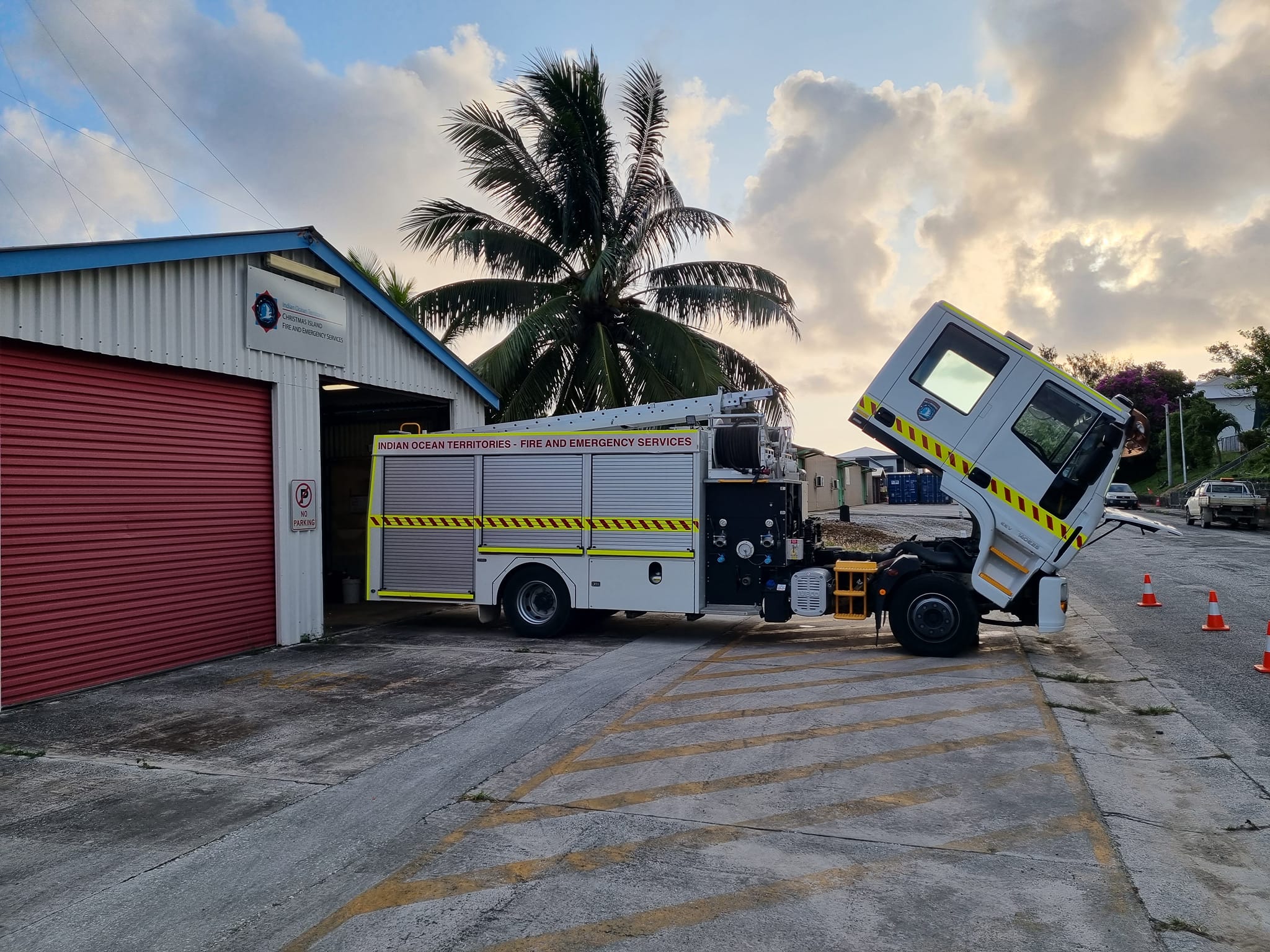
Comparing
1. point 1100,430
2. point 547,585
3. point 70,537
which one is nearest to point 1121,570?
point 1100,430

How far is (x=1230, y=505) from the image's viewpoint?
3164cm

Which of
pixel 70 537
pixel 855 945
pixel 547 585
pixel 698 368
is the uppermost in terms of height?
pixel 698 368

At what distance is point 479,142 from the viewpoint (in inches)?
735

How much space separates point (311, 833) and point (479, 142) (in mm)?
16200

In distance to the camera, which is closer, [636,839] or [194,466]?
[636,839]

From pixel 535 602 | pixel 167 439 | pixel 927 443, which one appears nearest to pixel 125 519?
pixel 167 439

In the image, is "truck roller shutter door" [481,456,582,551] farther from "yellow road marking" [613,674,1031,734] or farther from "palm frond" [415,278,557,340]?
"palm frond" [415,278,557,340]

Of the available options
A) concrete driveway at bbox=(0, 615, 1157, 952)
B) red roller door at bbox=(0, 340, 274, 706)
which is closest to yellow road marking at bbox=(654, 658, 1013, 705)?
concrete driveway at bbox=(0, 615, 1157, 952)

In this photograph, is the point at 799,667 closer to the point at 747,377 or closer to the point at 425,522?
the point at 425,522

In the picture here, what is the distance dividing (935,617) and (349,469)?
12.4m

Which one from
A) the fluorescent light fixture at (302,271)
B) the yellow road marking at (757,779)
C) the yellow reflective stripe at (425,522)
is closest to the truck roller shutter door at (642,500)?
the yellow reflective stripe at (425,522)

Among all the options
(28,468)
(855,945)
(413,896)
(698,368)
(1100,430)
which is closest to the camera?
(855,945)

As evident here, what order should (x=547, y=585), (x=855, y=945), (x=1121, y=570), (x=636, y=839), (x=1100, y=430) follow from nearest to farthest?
1. (x=855, y=945)
2. (x=636, y=839)
3. (x=1100, y=430)
4. (x=547, y=585)
5. (x=1121, y=570)

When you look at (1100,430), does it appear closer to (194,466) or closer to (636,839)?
(636,839)
